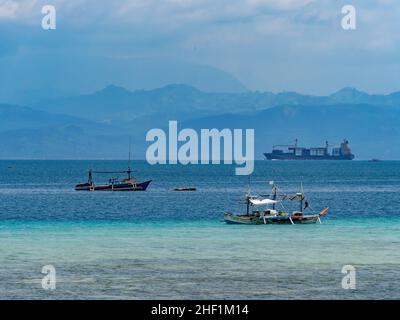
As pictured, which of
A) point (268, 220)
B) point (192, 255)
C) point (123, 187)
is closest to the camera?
point (192, 255)

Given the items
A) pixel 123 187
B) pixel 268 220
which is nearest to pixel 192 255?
pixel 268 220

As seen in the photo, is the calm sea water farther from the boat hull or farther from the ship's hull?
the ship's hull

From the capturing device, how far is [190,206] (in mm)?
103938

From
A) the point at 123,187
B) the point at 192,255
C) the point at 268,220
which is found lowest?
the point at 192,255

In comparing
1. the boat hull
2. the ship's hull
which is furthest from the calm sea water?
the ship's hull

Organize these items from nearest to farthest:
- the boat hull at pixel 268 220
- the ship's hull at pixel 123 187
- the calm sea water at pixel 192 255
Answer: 1. the calm sea water at pixel 192 255
2. the boat hull at pixel 268 220
3. the ship's hull at pixel 123 187

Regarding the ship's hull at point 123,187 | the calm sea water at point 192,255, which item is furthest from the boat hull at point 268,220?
the ship's hull at point 123,187

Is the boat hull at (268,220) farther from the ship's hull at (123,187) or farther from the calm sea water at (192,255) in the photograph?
the ship's hull at (123,187)

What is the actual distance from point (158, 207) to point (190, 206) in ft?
12.2

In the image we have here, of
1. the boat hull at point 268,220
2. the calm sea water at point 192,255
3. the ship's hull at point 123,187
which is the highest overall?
the ship's hull at point 123,187

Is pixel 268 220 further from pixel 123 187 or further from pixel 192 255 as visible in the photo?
pixel 123 187

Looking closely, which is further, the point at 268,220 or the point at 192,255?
the point at 268,220
